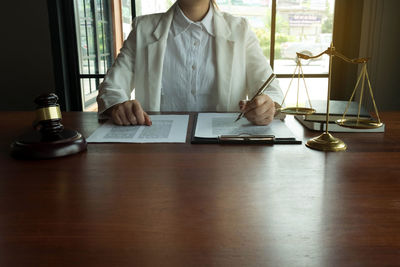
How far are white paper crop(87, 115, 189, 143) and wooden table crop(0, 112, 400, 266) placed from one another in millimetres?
74

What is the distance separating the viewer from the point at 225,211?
62cm

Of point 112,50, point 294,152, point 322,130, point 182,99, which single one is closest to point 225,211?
point 294,152

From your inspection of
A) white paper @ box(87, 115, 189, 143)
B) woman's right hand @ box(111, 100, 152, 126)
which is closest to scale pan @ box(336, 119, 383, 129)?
white paper @ box(87, 115, 189, 143)

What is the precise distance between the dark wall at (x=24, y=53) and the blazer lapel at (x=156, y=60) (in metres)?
1.85

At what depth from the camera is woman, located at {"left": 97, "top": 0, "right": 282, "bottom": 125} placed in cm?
176

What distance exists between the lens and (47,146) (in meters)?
0.91

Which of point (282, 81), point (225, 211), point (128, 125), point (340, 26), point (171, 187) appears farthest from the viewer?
point (282, 81)

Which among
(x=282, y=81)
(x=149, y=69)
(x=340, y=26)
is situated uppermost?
(x=340, y=26)

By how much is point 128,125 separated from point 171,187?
1.87 feet

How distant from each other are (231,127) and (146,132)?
10.9 inches

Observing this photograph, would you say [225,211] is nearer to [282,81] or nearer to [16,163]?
[16,163]

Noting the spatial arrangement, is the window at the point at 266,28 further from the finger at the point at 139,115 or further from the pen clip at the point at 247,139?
the pen clip at the point at 247,139

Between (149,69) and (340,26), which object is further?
(340,26)

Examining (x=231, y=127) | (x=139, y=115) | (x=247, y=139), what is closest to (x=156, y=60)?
(x=139, y=115)
